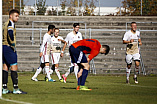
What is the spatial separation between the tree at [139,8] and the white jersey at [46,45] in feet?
53.6

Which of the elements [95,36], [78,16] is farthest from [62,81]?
[78,16]

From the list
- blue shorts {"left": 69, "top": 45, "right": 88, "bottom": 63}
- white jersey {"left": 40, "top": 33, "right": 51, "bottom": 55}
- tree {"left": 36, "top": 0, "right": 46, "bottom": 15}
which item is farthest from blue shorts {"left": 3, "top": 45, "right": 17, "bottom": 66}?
tree {"left": 36, "top": 0, "right": 46, "bottom": 15}

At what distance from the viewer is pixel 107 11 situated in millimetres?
35375

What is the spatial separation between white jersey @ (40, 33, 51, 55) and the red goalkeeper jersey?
487 centimetres

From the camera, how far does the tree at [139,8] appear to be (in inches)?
1330

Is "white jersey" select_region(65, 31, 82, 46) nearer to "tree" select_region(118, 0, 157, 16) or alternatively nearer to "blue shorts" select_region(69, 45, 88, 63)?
"blue shorts" select_region(69, 45, 88, 63)

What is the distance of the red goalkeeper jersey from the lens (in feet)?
42.3

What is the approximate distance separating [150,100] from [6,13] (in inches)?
936

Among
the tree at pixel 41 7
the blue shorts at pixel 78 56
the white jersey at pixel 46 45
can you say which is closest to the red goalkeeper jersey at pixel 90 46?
the blue shorts at pixel 78 56

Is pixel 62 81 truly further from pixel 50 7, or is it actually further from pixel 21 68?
pixel 50 7

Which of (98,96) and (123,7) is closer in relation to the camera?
(98,96)

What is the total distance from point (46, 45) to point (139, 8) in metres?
17.2

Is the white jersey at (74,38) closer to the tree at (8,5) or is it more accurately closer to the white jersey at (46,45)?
the white jersey at (46,45)

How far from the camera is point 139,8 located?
112ft
